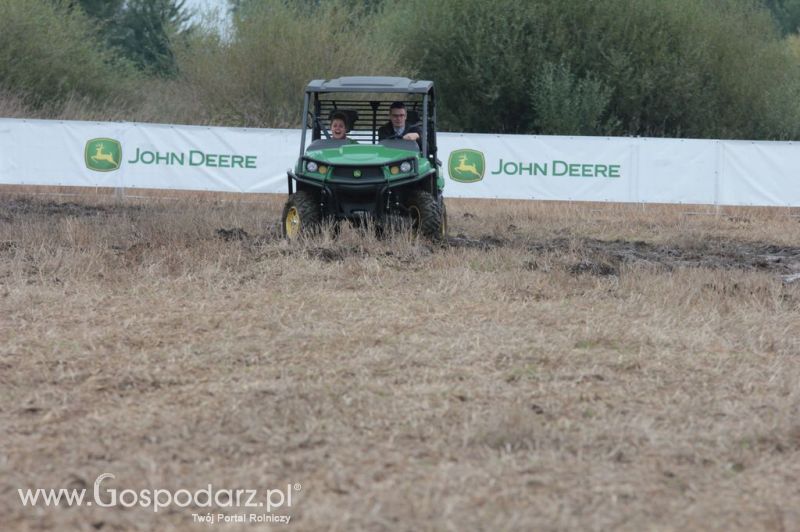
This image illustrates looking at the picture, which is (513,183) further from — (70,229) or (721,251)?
(70,229)

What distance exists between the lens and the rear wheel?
471 inches

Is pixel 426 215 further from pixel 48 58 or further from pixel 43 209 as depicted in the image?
pixel 48 58

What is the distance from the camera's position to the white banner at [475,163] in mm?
19812

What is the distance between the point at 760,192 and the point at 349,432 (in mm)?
15686

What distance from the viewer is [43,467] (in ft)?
Answer: 17.0

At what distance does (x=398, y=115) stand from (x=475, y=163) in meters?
7.56

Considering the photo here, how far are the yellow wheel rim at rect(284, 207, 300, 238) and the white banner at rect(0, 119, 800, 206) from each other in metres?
7.64

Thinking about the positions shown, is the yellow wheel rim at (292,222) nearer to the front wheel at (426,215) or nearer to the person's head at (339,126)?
the person's head at (339,126)

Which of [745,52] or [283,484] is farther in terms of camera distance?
[745,52]

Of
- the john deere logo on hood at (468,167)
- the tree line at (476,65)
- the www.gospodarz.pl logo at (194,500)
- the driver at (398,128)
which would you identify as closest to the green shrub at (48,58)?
the tree line at (476,65)

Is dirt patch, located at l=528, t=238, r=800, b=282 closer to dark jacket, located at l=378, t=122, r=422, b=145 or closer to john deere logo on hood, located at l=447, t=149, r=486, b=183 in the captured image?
dark jacket, located at l=378, t=122, r=422, b=145

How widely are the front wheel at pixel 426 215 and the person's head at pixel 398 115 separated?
861mm

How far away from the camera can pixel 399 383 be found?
6656 millimetres

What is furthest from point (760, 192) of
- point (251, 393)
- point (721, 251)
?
point (251, 393)
